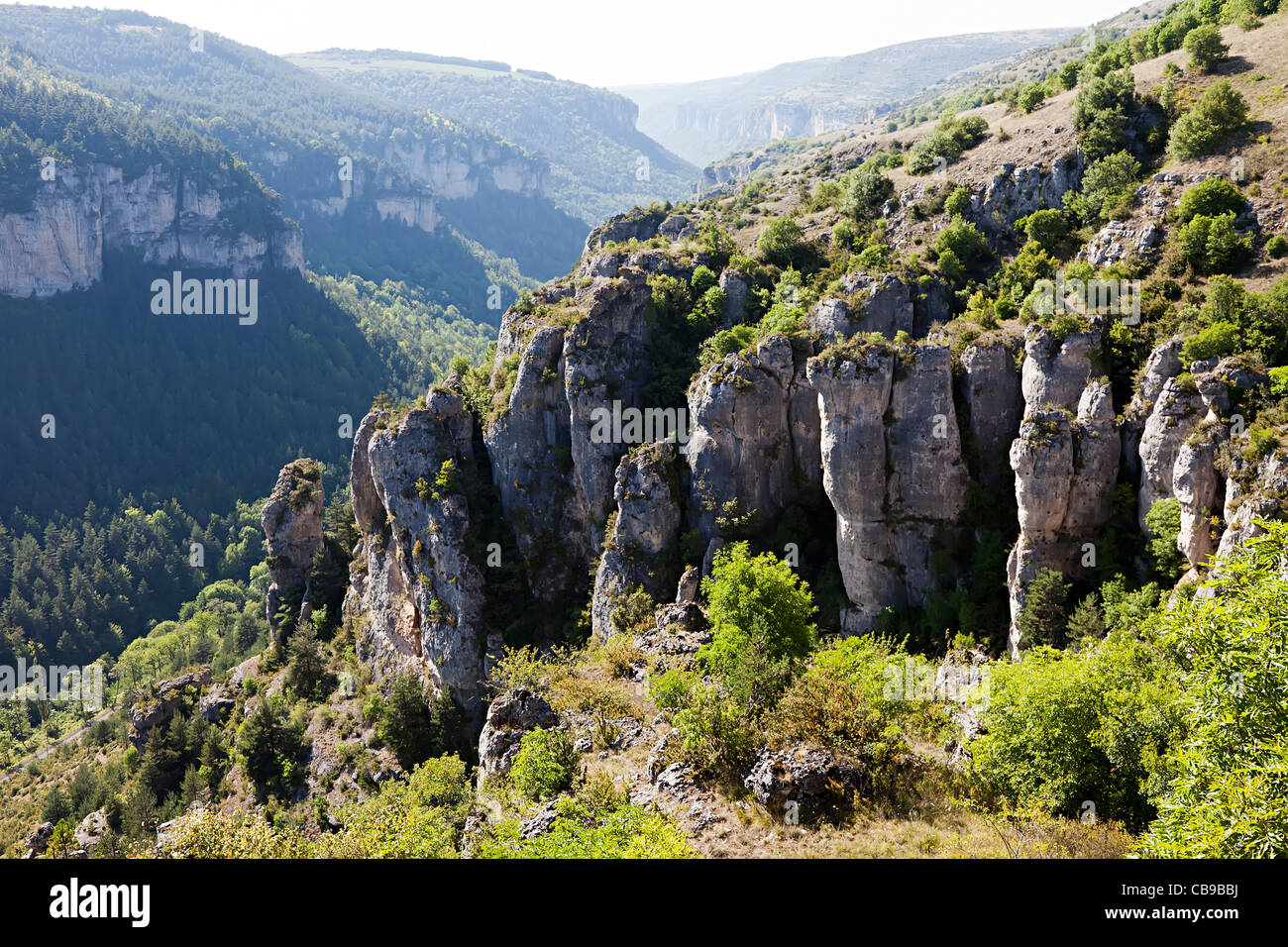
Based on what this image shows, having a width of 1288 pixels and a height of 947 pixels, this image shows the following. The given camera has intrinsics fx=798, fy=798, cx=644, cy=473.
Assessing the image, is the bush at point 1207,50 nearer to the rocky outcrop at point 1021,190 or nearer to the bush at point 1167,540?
the rocky outcrop at point 1021,190

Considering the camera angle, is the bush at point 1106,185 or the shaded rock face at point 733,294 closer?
the bush at point 1106,185

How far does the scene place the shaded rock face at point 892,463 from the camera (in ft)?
132

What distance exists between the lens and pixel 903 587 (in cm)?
4094

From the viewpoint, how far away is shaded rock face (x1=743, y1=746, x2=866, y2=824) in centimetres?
1903

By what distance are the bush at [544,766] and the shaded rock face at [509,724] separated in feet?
8.79

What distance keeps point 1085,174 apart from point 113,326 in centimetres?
20594

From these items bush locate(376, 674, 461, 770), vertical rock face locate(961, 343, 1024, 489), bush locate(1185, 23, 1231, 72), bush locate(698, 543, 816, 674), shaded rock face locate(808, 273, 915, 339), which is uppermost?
bush locate(1185, 23, 1231, 72)

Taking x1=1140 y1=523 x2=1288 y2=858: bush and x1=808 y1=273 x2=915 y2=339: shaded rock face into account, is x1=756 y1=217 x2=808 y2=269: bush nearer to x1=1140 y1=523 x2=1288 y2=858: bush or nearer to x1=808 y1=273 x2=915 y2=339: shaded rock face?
x1=808 y1=273 x2=915 y2=339: shaded rock face

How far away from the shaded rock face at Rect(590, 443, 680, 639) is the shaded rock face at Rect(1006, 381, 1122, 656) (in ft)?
61.0

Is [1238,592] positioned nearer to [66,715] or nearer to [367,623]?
[367,623]

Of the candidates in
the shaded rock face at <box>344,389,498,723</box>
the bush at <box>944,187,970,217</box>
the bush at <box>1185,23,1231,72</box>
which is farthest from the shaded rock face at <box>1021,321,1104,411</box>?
the shaded rock face at <box>344,389,498,723</box>

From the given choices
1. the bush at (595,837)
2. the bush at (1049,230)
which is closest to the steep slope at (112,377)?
the bush at (1049,230)

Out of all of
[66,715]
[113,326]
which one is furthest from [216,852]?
[113,326]

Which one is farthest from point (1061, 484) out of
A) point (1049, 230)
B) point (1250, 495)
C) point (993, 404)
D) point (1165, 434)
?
point (1049, 230)
